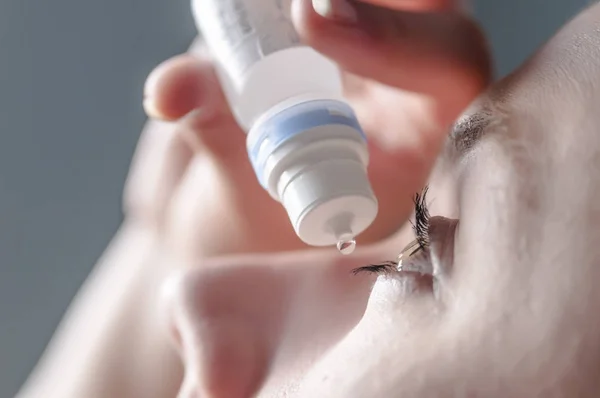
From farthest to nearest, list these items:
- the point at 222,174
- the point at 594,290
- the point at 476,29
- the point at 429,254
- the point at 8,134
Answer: the point at 8,134
the point at 222,174
the point at 476,29
the point at 429,254
the point at 594,290

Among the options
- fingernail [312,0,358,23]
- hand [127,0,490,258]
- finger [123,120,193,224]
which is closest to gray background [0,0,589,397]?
finger [123,120,193,224]

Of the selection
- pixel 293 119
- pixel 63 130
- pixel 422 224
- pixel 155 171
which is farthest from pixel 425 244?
pixel 63 130

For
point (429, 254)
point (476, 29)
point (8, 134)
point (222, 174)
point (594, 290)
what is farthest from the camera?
point (8, 134)

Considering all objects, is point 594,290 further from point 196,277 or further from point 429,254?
point 196,277

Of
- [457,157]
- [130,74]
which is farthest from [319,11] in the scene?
[130,74]

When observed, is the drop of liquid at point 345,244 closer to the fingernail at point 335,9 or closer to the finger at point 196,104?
the fingernail at point 335,9

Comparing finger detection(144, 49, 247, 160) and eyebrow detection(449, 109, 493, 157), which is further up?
finger detection(144, 49, 247, 160)

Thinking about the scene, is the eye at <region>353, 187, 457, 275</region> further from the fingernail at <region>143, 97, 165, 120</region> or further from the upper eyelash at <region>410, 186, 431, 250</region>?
the fingernail at <region>143, 97, 165, 120</region>

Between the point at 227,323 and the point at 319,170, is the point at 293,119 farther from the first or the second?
the point at 227,323
